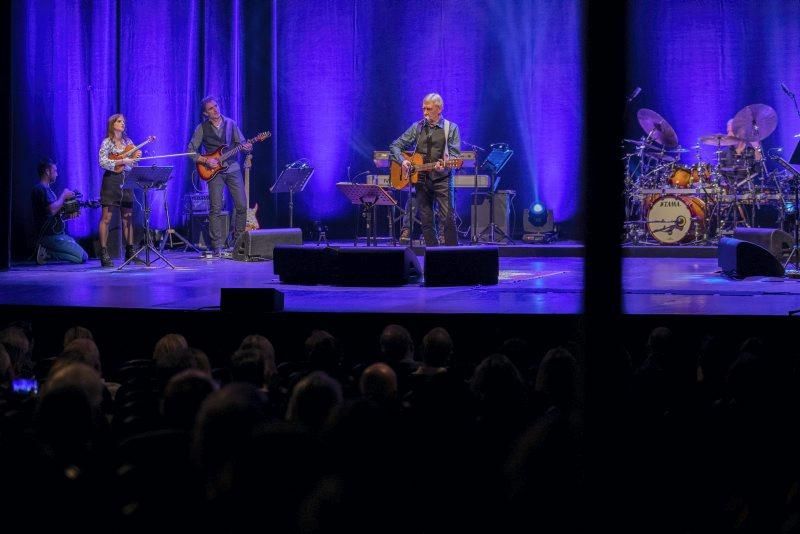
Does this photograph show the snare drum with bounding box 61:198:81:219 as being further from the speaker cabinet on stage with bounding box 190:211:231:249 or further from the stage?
the stage

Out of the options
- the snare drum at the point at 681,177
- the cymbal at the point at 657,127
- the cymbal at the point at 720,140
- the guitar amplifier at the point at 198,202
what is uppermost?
the cymbal at the point at 657,127

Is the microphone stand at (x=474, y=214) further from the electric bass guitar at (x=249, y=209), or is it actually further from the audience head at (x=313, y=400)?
the audience head at (x=313, y=400)

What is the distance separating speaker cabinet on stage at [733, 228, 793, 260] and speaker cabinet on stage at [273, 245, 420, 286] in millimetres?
3833

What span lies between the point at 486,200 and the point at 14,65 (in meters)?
7.12

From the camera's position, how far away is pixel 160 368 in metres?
4.32

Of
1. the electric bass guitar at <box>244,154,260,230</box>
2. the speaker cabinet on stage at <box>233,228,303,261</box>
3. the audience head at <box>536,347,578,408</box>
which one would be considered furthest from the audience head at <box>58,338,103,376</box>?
the electric bass guitar at <box>244,154,260,230</box>

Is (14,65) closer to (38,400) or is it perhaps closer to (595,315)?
(38,400)

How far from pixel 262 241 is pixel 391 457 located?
9.44 meters

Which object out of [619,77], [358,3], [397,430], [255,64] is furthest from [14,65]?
[619,77]

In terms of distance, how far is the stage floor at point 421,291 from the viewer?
658 centimetres

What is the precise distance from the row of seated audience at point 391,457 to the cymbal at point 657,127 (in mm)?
9546

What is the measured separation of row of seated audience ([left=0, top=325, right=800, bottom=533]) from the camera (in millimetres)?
2611

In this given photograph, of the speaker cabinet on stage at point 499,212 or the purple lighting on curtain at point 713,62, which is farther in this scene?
the purple lighting on curtain at point 713,62

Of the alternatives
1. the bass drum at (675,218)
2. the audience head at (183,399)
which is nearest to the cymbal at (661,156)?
the bass drum at (675,218)
